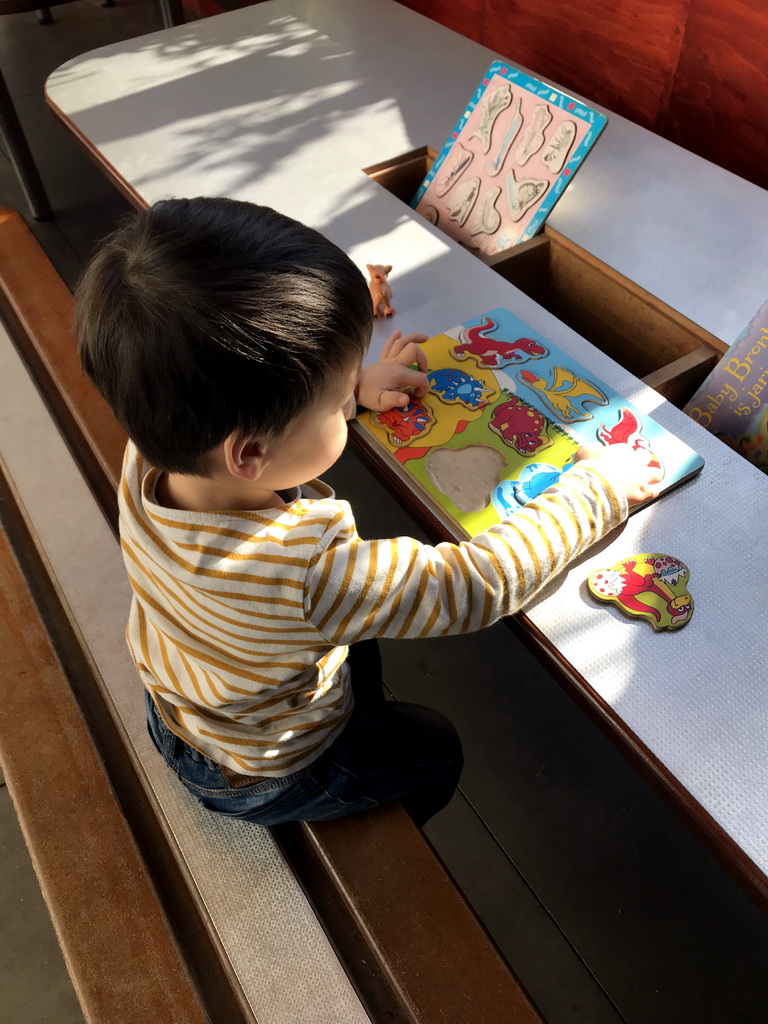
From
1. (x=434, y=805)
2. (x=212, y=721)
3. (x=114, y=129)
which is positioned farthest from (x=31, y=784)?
(x=114, y=129)

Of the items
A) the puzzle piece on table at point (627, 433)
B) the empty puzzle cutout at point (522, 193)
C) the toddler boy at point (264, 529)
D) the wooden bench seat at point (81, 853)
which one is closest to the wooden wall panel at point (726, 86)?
the empty puzzle cutout at point (522, 193)

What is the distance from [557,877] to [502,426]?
97cm

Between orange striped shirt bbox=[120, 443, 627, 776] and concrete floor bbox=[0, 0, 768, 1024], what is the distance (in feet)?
2.58

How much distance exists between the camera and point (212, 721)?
949 millimetres

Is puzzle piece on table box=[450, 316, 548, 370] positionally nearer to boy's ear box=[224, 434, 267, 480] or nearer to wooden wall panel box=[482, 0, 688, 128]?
boy's ear box=[224, 434, 267, 480]

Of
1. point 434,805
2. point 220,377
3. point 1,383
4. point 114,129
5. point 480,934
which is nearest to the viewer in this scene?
point 220,377

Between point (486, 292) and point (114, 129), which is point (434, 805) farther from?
point (114, 129)

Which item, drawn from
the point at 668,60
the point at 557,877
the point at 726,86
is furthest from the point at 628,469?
the point at 668,60

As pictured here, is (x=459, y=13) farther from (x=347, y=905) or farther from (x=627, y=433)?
(x=347, y=905)

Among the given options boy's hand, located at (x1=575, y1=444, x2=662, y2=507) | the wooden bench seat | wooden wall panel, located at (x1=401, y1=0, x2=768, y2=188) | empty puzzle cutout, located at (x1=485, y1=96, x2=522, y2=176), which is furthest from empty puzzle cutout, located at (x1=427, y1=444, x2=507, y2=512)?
wooden wall panel, located at (x1=401, y1=0, x2=768, y2=188)

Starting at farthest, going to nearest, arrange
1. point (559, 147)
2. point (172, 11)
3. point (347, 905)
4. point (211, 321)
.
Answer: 1. point (172, 11)
2. point (559, 147)
3. point (347, 905)
4. point (211, 321)

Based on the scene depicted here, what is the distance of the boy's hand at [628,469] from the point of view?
3.20 ft

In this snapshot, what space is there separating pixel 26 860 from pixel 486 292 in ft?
4.62

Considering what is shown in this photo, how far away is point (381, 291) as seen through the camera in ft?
4.30
